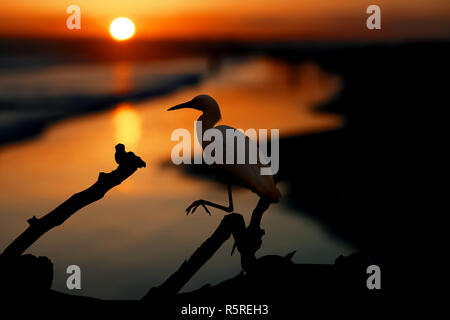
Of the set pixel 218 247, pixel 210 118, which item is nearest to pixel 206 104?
pixel 210 118

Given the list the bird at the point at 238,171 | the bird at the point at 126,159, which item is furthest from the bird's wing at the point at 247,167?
the bird at the point at 126,159

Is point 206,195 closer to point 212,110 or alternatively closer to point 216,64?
point 212,110

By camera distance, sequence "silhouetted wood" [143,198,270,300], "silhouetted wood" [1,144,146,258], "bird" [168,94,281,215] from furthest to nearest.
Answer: "bird" [168,94,281,215]
"silhouetted wood" [143,198,270,300]
"silhouetted wood" [1,144,146,258]

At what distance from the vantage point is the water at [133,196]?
7.81m

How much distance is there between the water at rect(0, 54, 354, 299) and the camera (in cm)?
781

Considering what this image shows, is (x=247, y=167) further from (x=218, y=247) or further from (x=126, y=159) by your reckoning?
(x=126, y=159)

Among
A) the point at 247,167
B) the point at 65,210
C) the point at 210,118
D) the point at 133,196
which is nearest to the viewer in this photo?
the point at 65,210

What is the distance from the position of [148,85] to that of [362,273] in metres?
28.3

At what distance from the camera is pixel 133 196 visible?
10.2 m

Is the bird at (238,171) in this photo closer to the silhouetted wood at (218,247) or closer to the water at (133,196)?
the silhouetted wood at (218,247)

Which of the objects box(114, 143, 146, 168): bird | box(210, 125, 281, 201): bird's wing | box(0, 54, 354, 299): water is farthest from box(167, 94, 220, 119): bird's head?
box(0, 54, 354, 299): water

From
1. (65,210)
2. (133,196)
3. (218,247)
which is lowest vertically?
(218,247)

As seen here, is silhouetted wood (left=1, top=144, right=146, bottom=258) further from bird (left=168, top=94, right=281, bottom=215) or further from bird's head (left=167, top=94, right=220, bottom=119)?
bird's head (left=167, top=94, right=220, bottom=119)
